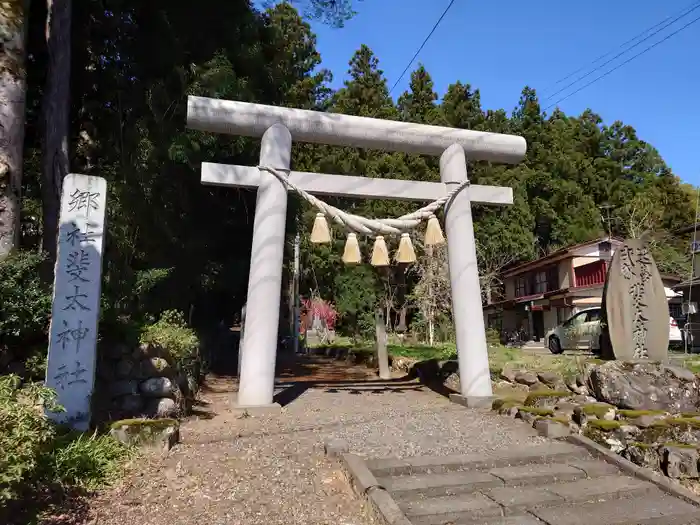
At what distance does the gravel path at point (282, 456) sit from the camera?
4.07 m

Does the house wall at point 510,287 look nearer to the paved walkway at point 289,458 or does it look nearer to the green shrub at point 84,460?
the paved walkway at point 289,458

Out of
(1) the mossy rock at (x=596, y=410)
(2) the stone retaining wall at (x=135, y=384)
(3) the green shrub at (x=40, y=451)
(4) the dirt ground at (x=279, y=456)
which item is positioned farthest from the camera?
(1) the mossy rock at (x=596, y=410)

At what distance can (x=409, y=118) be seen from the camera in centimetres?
2875

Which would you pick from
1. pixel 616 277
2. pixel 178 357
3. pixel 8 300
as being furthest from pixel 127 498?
pixel 616 277

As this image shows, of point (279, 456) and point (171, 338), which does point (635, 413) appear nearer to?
point (279, 456)

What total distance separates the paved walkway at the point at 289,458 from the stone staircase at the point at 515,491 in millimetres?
53

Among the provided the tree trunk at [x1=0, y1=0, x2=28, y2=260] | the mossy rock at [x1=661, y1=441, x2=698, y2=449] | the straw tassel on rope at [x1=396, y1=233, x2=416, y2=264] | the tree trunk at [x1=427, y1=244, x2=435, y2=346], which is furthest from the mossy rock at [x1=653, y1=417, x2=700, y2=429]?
the tree trunk at [x1=427, y1=244, x2=435, y2=346]

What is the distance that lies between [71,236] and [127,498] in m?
3.02

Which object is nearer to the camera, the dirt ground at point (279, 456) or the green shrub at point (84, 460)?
the dirt ground at point (279, 456)

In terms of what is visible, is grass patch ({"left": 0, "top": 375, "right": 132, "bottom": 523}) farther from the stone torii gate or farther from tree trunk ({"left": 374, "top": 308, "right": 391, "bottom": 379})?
tree trunk ({"left": 374, "top": 308, "right": 391, "bottom": 379})

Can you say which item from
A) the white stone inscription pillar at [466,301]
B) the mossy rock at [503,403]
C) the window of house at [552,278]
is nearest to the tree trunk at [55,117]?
the white stone inscription pillar at [466,301]

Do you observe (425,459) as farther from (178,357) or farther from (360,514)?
(178,357)

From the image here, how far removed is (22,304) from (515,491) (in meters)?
5.43

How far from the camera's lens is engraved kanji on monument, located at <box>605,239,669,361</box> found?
890cm
